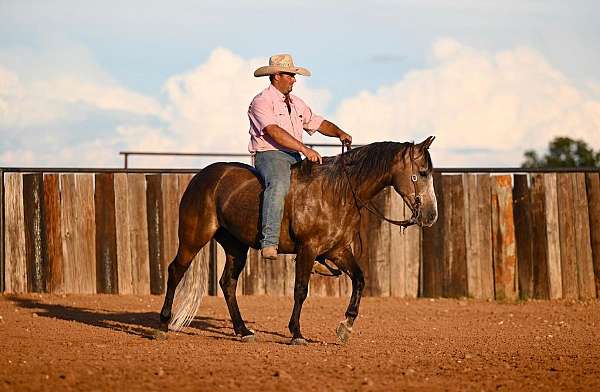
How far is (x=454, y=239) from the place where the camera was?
47.7 ft

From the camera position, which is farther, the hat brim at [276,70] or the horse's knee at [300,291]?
the hat brim at [276,70]

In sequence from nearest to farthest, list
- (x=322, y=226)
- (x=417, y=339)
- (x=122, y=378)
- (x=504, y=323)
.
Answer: (x=122, y=378) < (x=322, y=226) < (x=417, y=339) < (x=504, y=323)

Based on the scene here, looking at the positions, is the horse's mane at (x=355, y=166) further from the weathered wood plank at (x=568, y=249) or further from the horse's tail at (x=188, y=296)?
the weathered wood plank at (x=568, y=249)

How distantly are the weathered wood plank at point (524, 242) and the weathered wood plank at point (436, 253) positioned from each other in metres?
1.19

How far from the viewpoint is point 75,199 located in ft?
47.5

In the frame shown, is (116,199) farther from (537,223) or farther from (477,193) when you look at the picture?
(537,223)

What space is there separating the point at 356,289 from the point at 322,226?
0.74 m

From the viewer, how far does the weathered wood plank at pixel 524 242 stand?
1450 centimetres

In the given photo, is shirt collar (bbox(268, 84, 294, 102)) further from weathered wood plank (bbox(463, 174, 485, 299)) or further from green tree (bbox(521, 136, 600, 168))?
green tree (bbox(521, 136, 600, 168))

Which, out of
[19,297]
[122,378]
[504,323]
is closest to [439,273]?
[504,323]

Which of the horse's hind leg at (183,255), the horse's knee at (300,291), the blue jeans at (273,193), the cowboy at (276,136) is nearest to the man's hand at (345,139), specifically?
the cowboy at (276,136)

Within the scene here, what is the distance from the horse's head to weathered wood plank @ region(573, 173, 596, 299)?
6495mm

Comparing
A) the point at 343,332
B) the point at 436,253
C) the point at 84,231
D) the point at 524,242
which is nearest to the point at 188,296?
the point at 343,332

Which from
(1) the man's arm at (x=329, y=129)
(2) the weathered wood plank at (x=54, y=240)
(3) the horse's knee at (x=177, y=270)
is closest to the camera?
(1) the man's arm at (x=329, y=129)
